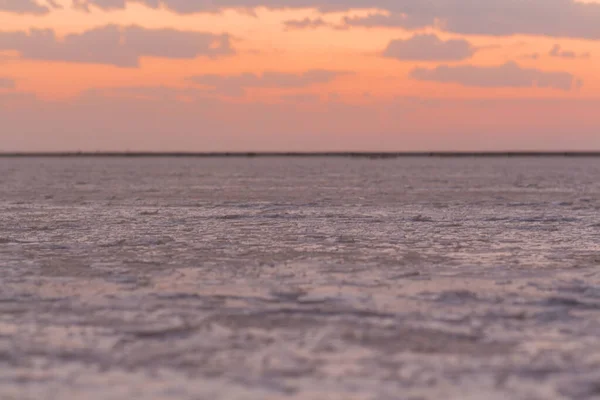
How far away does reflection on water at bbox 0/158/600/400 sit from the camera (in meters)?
9.00

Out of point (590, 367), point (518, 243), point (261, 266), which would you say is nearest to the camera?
point (590, 367)

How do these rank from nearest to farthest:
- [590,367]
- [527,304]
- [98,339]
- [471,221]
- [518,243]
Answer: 1. [590,367]
2. [98,339]
3. [527,304]
4. [518,243]
5. [471,221]

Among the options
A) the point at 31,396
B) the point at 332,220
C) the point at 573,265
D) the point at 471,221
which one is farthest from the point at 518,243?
the point at 31,396

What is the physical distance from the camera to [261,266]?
57.1 ft

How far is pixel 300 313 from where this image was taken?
1241 cm

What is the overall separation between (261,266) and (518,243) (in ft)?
27.5

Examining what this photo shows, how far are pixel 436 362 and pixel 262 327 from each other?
9.71 ft

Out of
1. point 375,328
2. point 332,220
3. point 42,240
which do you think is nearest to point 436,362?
point 375,328

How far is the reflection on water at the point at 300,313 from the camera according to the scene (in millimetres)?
9000

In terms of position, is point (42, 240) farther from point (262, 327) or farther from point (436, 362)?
point (436, 362)

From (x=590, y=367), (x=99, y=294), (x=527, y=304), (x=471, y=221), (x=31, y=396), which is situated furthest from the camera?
(x=471, y=221)

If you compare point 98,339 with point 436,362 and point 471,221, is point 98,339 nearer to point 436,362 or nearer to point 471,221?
point 436,362

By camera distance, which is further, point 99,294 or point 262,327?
point 99,294

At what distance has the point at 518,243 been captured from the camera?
71.3 feet
